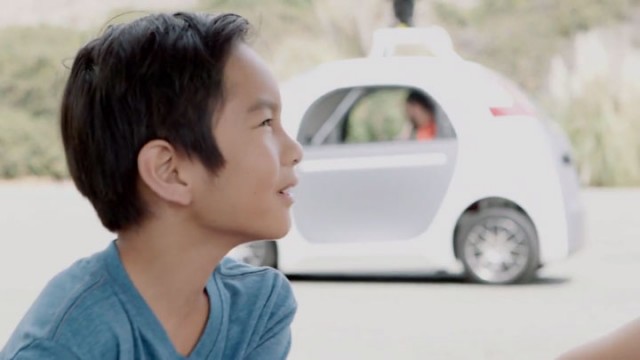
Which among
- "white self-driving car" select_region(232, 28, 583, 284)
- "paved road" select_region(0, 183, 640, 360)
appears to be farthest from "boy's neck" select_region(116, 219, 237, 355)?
"white self-driving car" select_region(232, 28, 583, 284)

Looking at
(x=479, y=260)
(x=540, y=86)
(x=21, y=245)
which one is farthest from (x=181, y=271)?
(x=540, y=86)

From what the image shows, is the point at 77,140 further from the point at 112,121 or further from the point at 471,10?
the point at 471,10

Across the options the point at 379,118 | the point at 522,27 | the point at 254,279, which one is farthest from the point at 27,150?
the point at 254,279

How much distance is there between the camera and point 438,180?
6902 mm

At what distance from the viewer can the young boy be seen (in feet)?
5.17

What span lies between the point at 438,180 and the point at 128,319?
5.39 metres

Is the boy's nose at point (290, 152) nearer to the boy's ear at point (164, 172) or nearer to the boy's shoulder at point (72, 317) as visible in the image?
the boy's ear at point (164, 172)

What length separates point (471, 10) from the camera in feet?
78.5

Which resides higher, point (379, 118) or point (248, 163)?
point (248, 163)

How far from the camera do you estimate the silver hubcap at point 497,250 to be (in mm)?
6738

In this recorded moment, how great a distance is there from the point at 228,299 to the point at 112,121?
10.3 inches

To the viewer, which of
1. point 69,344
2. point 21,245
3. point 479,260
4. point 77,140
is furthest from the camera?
point 21,245

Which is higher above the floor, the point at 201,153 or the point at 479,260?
the point at 201,153

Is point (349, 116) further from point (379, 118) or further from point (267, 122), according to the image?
point (379, 118)
